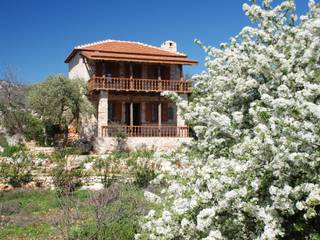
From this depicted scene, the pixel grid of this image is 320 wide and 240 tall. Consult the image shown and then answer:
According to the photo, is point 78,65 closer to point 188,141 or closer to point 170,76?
point 170,76

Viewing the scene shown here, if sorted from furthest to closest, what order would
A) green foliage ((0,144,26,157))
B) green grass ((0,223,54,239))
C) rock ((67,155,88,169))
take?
green foliage ((0,144,26,157))
rock ((67,155,88,169))
green grass ((0,223,54,239))

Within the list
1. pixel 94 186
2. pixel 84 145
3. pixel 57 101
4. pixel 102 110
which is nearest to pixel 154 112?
pixel 102 110

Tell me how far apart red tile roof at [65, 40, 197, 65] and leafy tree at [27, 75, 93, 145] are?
2.91 metres

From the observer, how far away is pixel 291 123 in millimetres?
5211

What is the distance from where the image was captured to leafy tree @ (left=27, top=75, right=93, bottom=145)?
26406 mm

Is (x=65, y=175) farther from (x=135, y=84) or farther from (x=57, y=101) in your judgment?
(x=135, y=84)

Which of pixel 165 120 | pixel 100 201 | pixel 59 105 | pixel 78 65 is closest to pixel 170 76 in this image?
pixel 165 120

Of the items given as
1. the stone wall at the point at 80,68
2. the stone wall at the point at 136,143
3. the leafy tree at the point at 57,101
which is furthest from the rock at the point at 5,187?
the stone wall at the point at 80,68

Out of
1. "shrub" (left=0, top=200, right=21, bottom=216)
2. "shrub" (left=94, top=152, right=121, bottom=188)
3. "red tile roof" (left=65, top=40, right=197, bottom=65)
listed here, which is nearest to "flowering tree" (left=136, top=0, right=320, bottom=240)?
"shrub" (left=0, top=200, right=21, bottom=216)

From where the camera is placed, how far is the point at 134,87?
30516mm

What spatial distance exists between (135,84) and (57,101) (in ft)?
21.9

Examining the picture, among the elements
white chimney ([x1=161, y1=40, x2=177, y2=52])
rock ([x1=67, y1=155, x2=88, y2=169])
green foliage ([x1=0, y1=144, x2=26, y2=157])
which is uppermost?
white chimney ([x1=161, y1=40, x2=177, y2=52])

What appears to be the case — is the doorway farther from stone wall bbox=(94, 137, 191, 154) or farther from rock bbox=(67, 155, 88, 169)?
rock bbox=(67, 155, 88, 169)

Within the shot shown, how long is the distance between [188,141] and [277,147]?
10.8ft
